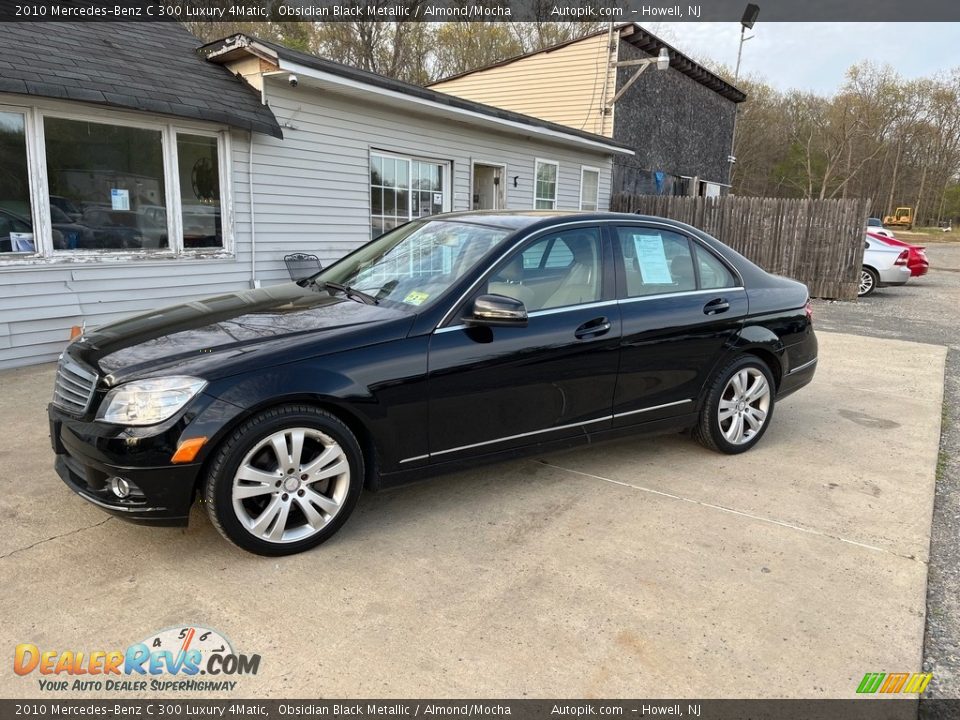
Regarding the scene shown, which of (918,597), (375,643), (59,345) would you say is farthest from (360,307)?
(59,345)

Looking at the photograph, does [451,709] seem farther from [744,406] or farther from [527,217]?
[744,406]

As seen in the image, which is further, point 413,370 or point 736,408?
point 736,408

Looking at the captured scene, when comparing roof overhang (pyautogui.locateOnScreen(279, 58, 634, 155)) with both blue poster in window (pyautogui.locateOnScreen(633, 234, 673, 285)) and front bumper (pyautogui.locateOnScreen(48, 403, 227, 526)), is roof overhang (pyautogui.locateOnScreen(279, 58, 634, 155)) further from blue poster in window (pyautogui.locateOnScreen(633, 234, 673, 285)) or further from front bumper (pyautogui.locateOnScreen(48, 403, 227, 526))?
front bumper (pyautogui.locateOnScreen(48, 403, 227, 526))

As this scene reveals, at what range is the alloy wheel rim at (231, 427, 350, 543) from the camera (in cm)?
284

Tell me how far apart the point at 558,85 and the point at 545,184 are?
558cm

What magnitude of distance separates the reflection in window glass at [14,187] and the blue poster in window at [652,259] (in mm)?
5724

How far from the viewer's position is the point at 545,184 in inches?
520

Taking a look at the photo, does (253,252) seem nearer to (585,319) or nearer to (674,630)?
(585,319)

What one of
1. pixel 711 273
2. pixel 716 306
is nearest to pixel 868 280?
pixel 711 273

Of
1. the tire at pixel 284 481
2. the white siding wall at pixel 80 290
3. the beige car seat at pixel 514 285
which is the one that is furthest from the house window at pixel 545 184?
the tire at pixel 284 481

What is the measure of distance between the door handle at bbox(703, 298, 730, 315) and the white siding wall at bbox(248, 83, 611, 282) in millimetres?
4145

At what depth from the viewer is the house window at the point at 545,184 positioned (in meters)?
13.0

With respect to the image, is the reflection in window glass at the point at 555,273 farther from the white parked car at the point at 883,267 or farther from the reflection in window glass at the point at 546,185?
the white parked car at the point at 883,267

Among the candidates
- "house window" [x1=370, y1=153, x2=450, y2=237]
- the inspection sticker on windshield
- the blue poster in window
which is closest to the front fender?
the inspection sticker on windshield
